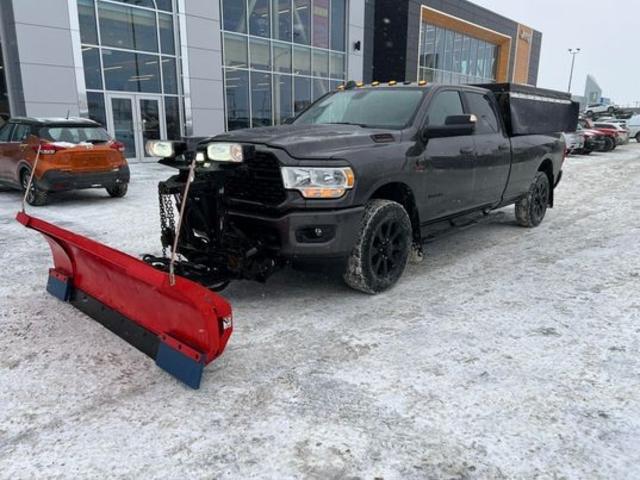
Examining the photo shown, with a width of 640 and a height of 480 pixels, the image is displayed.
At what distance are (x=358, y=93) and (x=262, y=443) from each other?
399 cm

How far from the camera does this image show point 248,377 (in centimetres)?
310

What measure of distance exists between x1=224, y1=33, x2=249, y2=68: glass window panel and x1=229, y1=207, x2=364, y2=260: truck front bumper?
16483mm

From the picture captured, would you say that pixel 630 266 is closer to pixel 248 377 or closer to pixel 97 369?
pixel 248 377

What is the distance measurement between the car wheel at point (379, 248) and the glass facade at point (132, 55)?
45.5 feet

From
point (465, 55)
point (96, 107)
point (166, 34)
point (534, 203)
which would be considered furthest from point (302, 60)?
point (465, 55)

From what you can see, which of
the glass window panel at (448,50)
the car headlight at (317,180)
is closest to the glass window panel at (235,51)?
the car headlight at (317,180)

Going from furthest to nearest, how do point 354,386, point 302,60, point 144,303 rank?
point 302,60 → point 144,303 → point 354,386

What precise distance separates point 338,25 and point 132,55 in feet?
35.4

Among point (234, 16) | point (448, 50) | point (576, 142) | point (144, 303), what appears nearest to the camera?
point (144, 303)

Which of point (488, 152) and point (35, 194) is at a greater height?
point (488, 152)

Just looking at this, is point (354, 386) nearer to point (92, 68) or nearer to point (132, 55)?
point (92, 68)

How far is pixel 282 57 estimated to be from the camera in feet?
68.4

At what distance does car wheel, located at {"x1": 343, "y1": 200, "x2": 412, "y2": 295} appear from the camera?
13.6 ft

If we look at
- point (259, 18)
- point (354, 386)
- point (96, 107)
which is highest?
point (259, 18)
